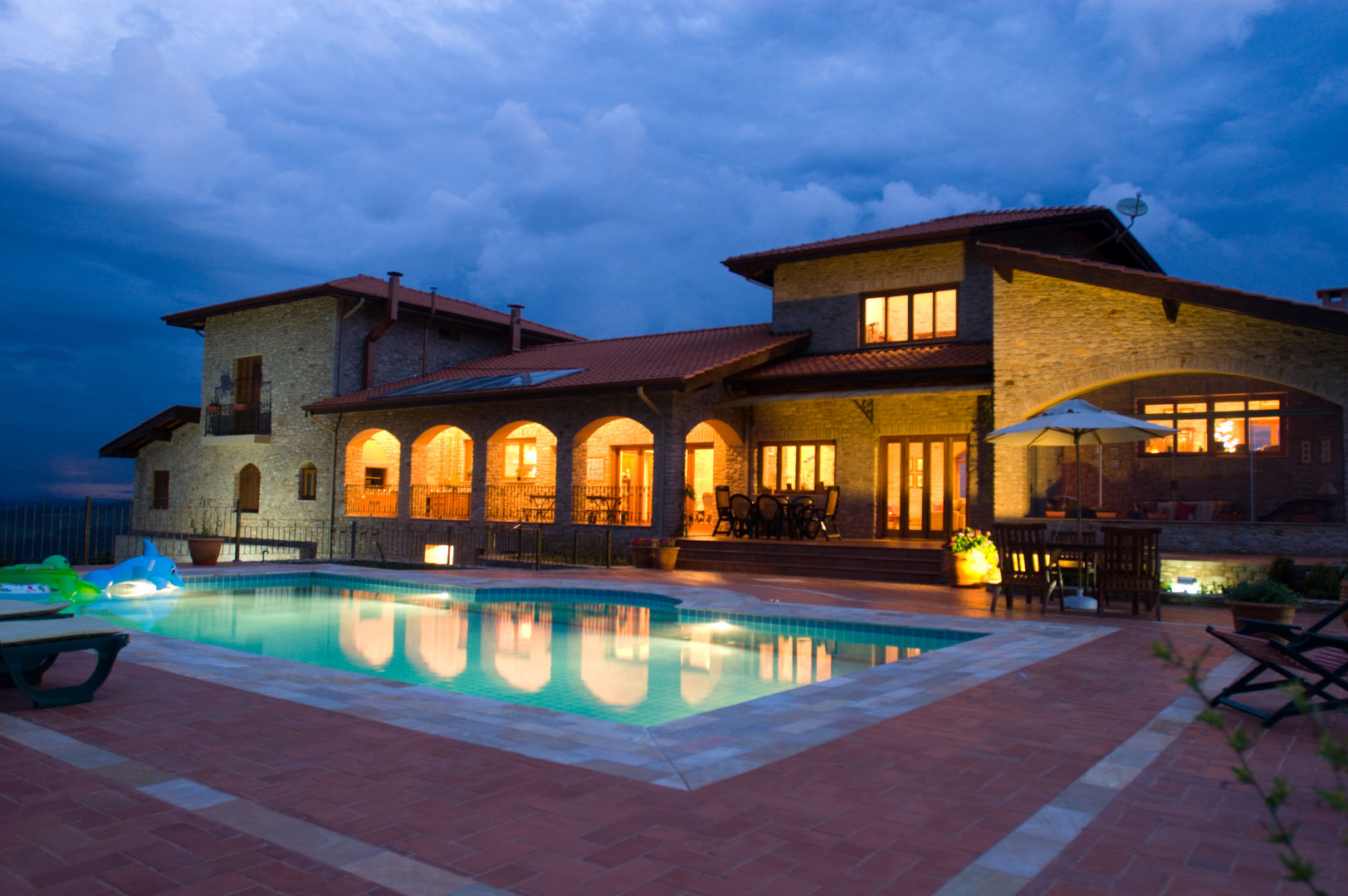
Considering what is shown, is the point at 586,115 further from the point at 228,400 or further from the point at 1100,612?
the point at 1100,612

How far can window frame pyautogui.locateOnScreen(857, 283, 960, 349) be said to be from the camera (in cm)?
1622

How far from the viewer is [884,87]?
10019 cm

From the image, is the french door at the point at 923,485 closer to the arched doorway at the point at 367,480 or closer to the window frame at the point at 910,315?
the window frame at the point at 910,315

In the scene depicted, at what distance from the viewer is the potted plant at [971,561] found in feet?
39.8

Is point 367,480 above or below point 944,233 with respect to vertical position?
below

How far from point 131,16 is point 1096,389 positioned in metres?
25.2

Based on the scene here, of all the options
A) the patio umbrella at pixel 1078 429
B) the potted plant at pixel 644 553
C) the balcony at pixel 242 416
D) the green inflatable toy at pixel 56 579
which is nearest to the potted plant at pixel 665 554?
the potted plant at pixel 644 553

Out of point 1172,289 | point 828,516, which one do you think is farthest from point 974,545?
point 1172,289

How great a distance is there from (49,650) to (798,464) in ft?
46.8

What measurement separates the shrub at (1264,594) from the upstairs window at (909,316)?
8.88 m

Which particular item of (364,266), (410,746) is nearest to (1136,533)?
(410,746)

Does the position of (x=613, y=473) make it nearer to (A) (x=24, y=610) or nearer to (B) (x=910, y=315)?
(B) (x=910, y=315)

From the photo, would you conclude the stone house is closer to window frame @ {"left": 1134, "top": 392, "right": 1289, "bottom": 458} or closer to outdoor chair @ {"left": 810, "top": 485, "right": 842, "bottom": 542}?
window frame @ {"left": 1134, "top": 392, "right": 1289, "bottom": 458}

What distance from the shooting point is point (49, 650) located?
4621 millimetres
